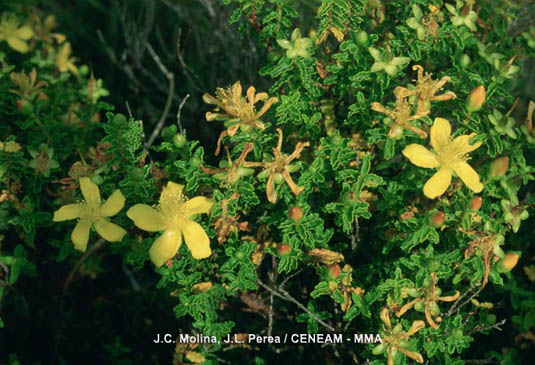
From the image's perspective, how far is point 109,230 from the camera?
152cm

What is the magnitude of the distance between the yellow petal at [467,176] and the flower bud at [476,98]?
0.16 metres

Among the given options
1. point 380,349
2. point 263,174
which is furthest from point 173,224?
point 380,349

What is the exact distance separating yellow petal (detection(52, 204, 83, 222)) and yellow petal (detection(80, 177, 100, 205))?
0.04m

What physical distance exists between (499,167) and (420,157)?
9.5 inches

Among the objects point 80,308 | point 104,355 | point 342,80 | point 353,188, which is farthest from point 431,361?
point 80,308

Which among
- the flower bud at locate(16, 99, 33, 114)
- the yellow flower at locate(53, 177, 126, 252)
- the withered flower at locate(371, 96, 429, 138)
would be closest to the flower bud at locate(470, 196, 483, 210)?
the withered flower at locate(371, 96, 429, 138)

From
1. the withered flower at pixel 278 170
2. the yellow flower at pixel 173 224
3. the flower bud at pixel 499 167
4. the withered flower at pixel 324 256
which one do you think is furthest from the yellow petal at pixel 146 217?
the flower bud at pixel 499 167

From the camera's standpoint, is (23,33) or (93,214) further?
(23,33)

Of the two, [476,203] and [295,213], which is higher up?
[295,213]

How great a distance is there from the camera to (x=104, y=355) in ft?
7.41

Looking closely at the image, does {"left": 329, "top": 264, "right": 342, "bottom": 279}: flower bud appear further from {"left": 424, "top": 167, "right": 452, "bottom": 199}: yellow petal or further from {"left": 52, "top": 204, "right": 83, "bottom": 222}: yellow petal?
{"left": 52, "top": 204, "right": 83, "bottom": 222}: yellow petal

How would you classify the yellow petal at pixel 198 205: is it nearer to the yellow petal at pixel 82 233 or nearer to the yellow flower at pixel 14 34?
the yellow petal at pixel 82 233

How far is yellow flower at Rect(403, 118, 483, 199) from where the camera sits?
144cm

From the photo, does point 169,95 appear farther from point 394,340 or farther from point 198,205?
point 394,340
